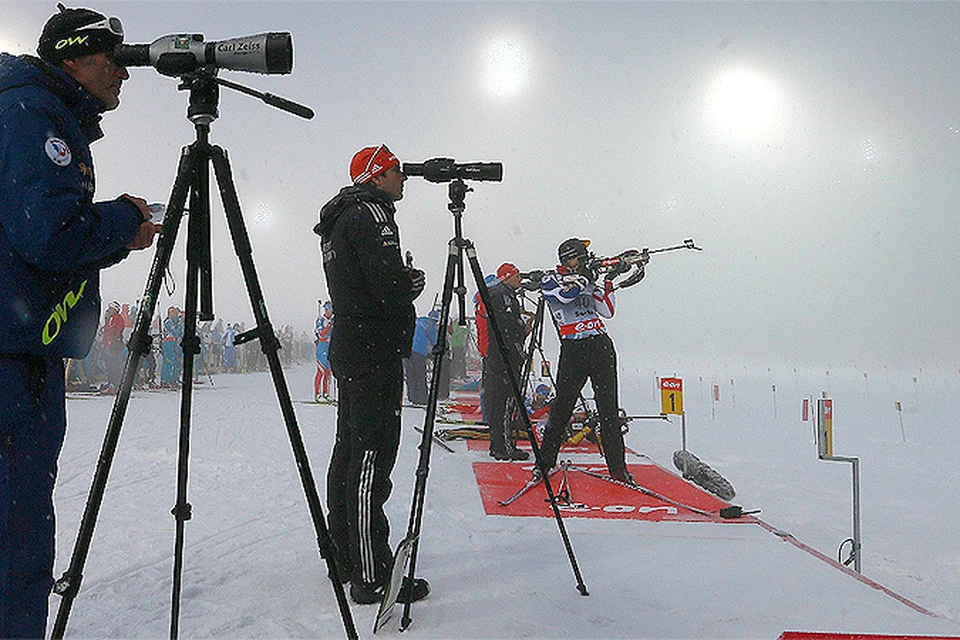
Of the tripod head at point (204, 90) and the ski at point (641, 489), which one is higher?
the tripod head at point (204, 90)

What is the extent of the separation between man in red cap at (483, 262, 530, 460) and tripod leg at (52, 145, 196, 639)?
427 cm

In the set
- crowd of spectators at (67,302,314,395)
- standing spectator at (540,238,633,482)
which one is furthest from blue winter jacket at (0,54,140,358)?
crowd of spectators at (67,302,314,395)

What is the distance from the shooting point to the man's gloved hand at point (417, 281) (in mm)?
2725

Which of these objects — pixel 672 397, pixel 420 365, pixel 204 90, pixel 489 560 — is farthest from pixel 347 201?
pixel 420 365

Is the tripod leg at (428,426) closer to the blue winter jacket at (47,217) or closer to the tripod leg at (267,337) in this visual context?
the tripod leg at (267,337)

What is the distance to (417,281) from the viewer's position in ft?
8.99

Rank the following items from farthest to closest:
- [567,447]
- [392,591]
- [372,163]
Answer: [567,447] < [372,163] < [392,591]

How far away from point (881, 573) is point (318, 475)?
4.48 m

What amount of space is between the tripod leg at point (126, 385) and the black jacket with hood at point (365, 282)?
3.13 feet

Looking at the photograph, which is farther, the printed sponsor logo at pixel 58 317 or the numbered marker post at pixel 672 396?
the numbered marker post at pixel 672 396

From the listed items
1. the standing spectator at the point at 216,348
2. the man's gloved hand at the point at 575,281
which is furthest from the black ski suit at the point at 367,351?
the standing spectator at the point at 216,348

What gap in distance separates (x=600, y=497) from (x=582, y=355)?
47.0 inches

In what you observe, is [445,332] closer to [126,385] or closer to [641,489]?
[126,385]

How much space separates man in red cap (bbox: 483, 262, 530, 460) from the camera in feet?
20.8
